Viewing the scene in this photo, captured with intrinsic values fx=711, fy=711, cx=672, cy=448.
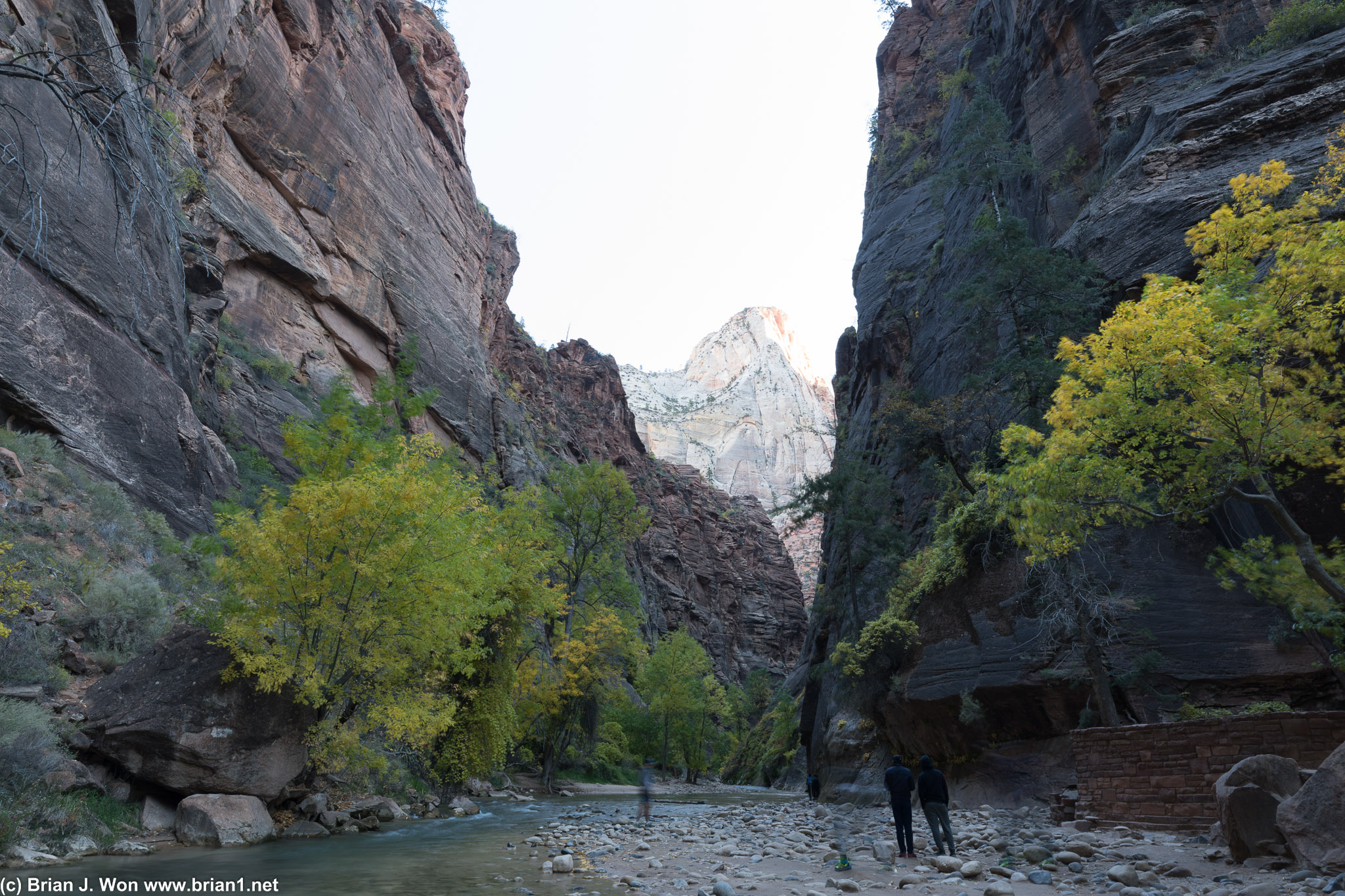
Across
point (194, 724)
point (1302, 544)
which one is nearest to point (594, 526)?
point (194, 724)

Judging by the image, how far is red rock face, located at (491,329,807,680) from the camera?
72.4 metres

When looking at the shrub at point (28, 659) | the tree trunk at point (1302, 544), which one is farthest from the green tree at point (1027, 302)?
the shrub at point (28, 659)

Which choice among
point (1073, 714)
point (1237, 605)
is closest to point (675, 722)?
point (1073, 714)

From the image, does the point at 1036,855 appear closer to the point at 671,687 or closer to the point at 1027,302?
the point at 1027,302

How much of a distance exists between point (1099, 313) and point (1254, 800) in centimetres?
1591

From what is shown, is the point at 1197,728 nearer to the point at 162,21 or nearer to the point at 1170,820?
the point at 1170,820

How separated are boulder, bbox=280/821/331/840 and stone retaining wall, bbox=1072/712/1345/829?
13833 millimetres

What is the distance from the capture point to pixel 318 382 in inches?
1309

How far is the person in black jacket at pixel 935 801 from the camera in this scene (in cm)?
1055

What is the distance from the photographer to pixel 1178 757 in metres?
11.2

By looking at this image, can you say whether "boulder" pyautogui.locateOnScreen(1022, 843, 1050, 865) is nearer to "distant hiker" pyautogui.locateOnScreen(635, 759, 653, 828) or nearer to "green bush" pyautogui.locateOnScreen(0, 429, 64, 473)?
"distant hiker" pyautogui.locateOnScreen(635, 759, 653, 828)

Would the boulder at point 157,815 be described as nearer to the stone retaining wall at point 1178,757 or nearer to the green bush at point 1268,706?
the stone retaining wall at point 1178,757

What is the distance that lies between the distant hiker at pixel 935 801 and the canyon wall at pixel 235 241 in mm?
11259

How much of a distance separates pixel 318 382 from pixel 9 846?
2722cm
